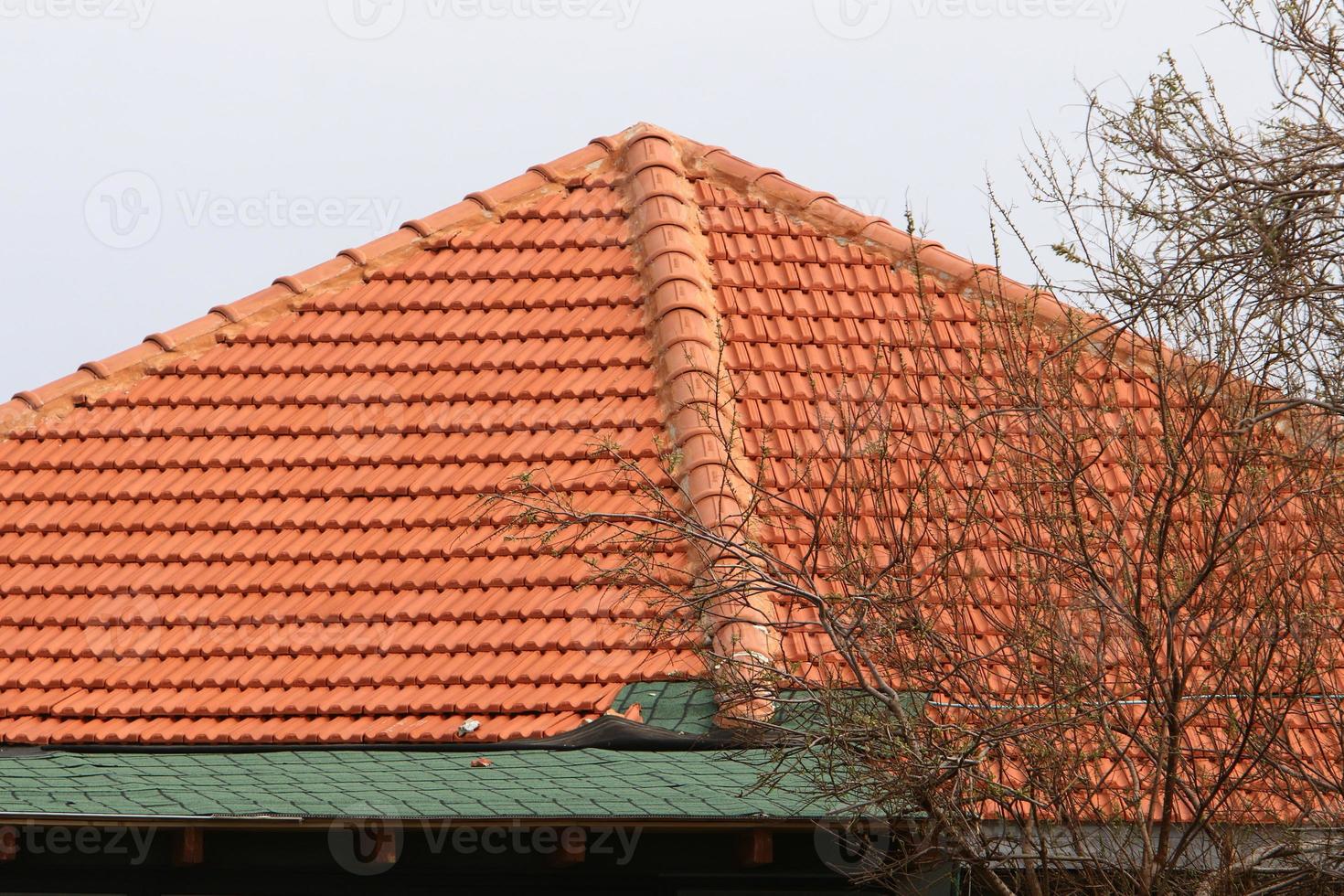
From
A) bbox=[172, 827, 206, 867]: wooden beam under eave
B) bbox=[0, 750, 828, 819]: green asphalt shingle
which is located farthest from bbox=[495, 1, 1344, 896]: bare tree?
bbox=[172, 827, 206, 867]: wooden beam under eave

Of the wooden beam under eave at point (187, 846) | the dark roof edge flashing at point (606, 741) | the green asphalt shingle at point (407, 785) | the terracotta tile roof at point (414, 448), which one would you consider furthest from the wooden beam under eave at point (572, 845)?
the wooden beam under eave at point (187, 846)

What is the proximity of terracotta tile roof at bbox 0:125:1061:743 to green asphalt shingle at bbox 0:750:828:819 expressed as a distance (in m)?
0.25

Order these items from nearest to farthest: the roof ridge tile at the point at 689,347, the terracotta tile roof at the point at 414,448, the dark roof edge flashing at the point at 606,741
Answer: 1. the dark roof edge flashing at the point at 606,741
2. the roof ridge tile at the point at 689,347
3. the terracotta tile roof at the point at 414,448

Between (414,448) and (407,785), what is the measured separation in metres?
2.73

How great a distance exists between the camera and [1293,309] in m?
5.88

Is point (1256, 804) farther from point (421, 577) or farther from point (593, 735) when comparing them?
point (421, 577)

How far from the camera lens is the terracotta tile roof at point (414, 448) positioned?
7547 mm

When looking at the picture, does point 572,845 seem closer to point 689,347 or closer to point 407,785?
point 407,785

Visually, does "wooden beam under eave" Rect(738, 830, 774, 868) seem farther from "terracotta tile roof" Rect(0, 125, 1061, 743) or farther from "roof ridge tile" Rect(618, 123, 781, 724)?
"terracotta tile roof" Rect(0, 125, 1061, 743)

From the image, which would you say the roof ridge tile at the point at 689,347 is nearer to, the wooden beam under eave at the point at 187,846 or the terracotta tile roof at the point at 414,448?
the terracotta tile roof at the point at 414,448

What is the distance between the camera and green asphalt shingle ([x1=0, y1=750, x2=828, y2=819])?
6133mm

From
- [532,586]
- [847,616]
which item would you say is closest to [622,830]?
[847,616]

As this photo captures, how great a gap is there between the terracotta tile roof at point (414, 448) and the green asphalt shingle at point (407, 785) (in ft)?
0.81

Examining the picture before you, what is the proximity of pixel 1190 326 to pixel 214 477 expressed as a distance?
549 centimetres
